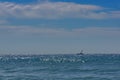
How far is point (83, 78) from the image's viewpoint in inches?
2402

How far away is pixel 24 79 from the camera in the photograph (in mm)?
58219

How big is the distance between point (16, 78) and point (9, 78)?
1160mm

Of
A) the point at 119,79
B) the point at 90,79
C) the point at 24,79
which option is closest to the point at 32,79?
the point at 24,79

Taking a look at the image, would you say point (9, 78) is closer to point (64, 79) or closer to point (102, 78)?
point (64, 79)

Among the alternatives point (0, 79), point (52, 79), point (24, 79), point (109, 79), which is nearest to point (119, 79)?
point (109, 79)

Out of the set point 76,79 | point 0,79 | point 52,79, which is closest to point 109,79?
point 76,79

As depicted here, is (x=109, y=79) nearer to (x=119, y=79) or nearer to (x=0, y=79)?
(x=119, y=79)

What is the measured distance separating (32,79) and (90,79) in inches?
349

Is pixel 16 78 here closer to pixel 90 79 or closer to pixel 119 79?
pixel 90 79

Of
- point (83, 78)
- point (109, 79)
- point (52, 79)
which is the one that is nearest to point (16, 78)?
point (52, 79)

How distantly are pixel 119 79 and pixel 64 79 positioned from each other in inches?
334

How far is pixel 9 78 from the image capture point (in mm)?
60406

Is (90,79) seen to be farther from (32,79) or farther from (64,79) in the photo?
(32,79)

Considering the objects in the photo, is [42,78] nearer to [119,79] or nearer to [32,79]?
[32,79]
